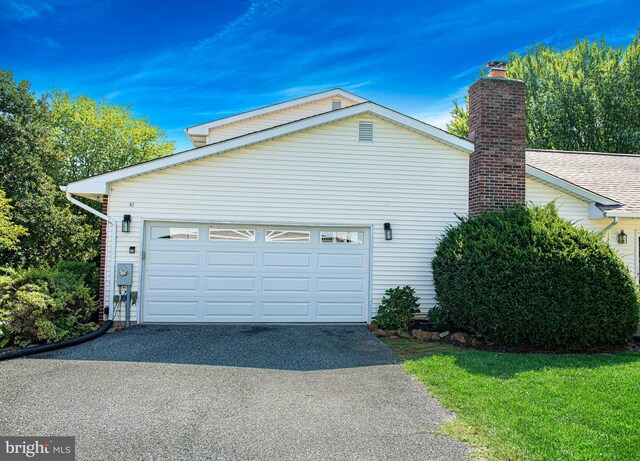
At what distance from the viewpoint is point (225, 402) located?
16.7 ft

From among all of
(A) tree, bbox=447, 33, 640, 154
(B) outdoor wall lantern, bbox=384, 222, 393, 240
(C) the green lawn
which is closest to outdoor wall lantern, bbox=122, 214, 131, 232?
(B) outdoor wall lantern, bbox=384, 222, 393, 240

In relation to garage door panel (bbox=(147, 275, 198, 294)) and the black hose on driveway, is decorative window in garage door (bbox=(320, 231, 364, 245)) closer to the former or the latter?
garage door panel (bbox=(147, 275, 198, 294))

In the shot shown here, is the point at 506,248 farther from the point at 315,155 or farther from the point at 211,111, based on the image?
the point at 211,111

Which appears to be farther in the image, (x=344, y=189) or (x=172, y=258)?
(x=344, y=189)

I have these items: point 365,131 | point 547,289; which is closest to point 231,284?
point 365,131

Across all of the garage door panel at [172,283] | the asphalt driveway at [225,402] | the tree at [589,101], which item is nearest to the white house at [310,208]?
the garage door panel at [172,283]

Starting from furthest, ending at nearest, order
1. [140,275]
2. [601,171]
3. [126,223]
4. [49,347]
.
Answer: [601,171] → [140,275] → [126,223] → [49,347]

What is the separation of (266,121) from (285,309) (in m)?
7.25

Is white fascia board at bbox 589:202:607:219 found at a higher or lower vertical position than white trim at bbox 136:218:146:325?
higher

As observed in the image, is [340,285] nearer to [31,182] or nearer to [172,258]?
[172,258]

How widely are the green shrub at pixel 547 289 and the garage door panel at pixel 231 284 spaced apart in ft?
14.8

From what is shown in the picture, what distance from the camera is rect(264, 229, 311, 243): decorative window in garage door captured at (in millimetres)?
9812

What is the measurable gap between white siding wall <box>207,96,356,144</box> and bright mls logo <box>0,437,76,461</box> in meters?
11.3

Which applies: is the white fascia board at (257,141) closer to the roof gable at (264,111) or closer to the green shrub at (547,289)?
the green shrub at (547,289)
